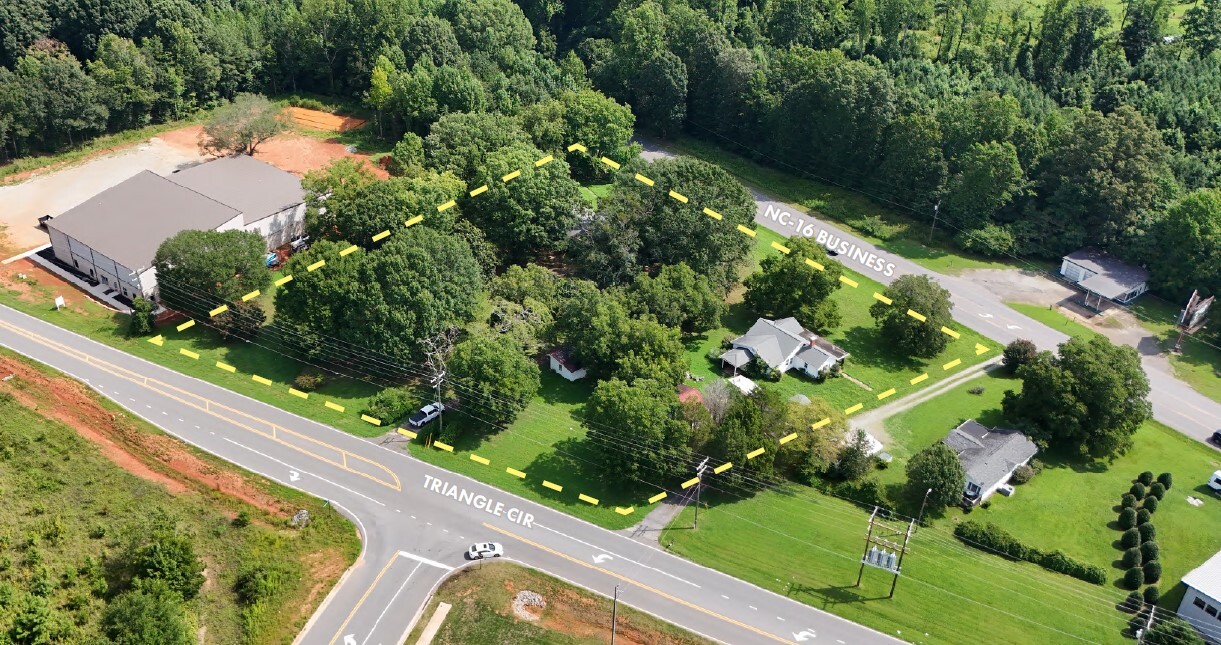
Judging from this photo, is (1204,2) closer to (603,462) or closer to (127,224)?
(603,462)

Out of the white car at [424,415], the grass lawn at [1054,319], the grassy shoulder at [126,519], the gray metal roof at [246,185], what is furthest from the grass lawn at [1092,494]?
the gray metal roof at [246,185]

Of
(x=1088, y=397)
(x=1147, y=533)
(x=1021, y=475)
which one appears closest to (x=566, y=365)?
(x=1021, y=475)

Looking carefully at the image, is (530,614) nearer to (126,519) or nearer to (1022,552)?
(126,519)

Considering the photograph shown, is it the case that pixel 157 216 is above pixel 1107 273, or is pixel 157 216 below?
below

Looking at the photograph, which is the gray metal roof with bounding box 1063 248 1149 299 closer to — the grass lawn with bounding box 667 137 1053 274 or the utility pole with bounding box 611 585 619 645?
the grass lawn with bounding box 667 137 1053 274

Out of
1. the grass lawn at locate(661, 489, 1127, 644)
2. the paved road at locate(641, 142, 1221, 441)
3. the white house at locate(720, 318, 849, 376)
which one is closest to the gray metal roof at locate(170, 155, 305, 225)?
the white house at locate(720, 318, 849, 376)

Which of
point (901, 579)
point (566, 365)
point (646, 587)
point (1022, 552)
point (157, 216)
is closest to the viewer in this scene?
point (646, 587)

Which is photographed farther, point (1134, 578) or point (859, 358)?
point (859, 358)
